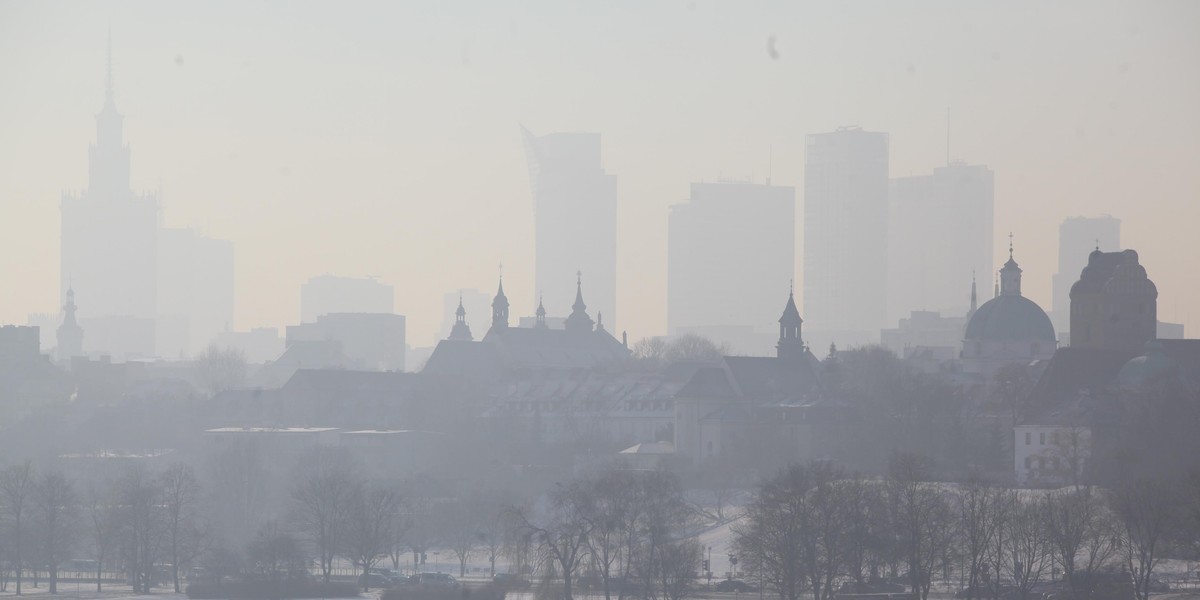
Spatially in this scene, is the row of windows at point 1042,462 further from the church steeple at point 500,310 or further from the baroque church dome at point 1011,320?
the church steeple at point 500,310

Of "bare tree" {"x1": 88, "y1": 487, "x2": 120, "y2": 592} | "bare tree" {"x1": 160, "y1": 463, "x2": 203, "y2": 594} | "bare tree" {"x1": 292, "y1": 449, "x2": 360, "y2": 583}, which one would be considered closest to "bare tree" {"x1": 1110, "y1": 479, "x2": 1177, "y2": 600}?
"bare tree" {"x1": 292, "y1": 449, "x2": 360, "y2": 583}

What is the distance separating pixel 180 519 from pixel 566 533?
68.7 ft

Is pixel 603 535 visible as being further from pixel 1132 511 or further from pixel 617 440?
pixel 617 440

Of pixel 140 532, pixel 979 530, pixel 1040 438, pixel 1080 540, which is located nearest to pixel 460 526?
pixel 140 532

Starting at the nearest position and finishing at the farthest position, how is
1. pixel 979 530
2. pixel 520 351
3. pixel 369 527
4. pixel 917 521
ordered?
pixel 979 530, pixel 917 521, pixel 369 527, pixel 520 351

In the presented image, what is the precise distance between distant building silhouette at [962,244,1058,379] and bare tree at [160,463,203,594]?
56119 mm

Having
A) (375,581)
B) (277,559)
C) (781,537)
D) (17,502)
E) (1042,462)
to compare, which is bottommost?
(375,581)

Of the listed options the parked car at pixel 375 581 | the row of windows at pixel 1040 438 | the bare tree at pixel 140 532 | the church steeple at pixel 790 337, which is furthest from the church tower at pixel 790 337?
the parked car at pixel 375 581

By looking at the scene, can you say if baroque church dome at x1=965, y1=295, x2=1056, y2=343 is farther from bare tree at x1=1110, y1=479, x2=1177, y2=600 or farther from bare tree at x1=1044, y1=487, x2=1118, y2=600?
bare tree at x1=1110, y1=479, x2=1177, y2=600

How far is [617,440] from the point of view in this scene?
14038 cm

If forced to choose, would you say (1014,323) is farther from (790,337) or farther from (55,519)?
(55,519)

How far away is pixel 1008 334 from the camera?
486ft

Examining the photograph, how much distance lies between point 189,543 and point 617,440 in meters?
53.3

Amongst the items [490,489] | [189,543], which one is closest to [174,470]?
[490,489]
